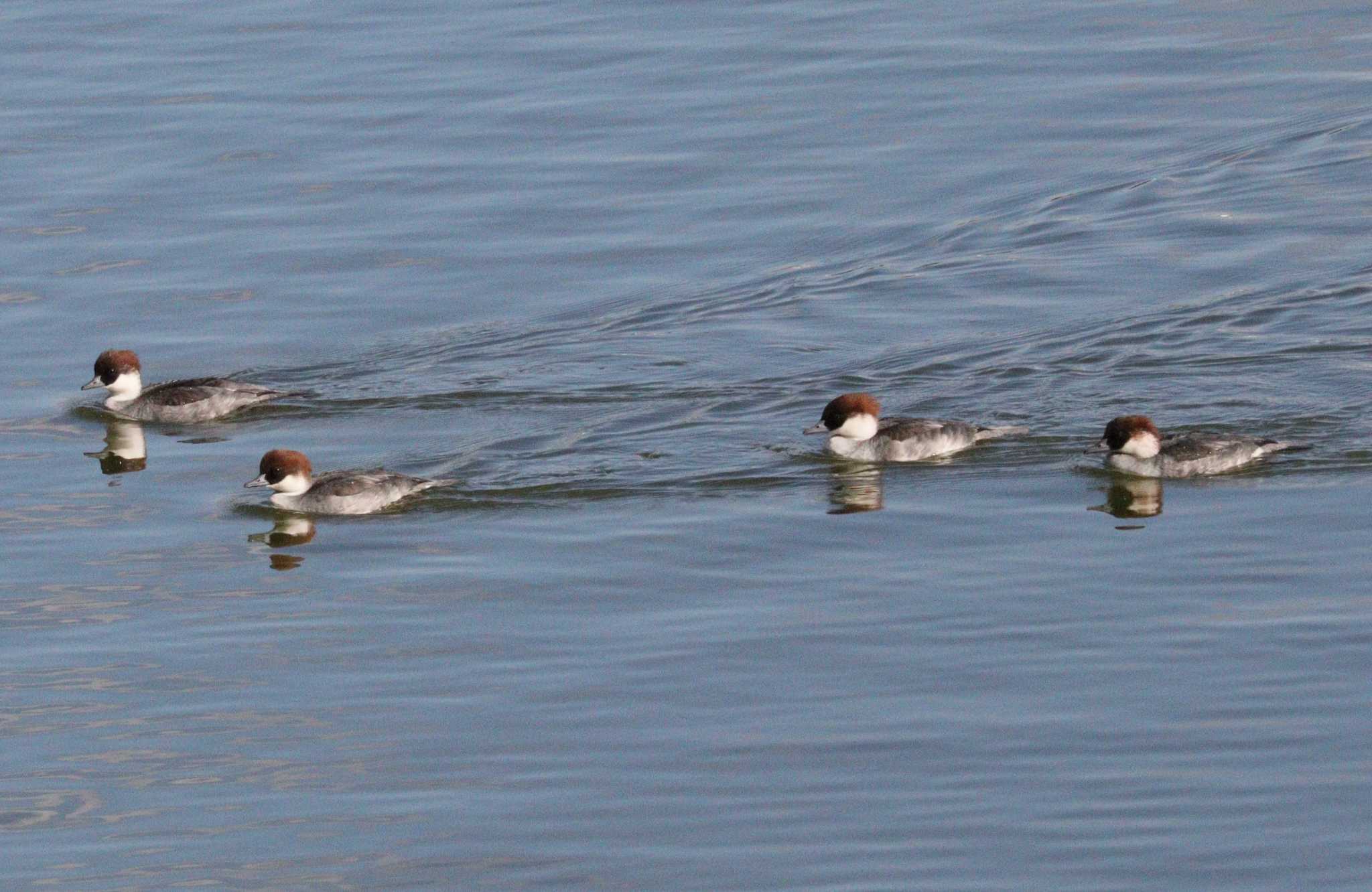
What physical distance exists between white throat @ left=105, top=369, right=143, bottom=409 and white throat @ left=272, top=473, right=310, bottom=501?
129 inches

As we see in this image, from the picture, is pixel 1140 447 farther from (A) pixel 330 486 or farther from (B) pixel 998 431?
(A) pixel 330 486

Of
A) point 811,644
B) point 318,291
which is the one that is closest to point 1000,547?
point 811,644

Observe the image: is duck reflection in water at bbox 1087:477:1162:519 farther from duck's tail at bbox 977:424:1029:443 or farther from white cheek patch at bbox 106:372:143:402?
white cheek patch at bbox 106:372:143:402

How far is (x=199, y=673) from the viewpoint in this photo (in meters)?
12.7

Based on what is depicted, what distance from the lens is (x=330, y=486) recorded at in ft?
52.3

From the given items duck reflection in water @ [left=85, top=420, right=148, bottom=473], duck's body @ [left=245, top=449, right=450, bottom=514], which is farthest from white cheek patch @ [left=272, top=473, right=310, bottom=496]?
duck reflection in water @ [left=85, top=420, right=148, bottom=473]

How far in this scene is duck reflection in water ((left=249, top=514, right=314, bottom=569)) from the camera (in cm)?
1516

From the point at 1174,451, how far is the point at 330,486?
599 centimetres

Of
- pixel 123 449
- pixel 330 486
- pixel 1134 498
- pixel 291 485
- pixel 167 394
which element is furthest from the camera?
pixel 167 394

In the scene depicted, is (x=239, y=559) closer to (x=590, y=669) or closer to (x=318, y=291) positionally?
(x=590, y=669)

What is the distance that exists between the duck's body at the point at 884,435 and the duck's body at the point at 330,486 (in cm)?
303

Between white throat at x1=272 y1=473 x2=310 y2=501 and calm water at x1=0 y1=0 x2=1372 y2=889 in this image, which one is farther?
white throat at x1=272 y1=473 x2=310 y2=501

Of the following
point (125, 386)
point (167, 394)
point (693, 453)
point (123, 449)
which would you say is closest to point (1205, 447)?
point (693, 453)

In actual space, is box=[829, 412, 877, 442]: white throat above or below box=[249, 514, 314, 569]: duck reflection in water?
above
